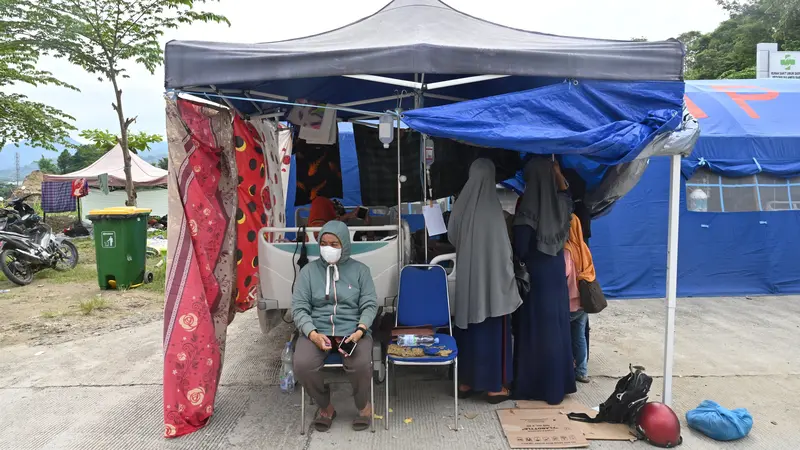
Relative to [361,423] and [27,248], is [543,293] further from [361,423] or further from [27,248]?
[27,248]

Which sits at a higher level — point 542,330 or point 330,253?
point 330,253

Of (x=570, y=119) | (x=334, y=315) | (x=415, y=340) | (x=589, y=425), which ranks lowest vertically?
(x=589, y=425)

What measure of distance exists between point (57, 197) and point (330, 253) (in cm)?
1609

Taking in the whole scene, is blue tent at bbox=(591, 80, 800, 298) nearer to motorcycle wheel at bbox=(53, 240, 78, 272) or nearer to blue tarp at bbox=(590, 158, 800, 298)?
blue tarp at bbox=(590, 158, 800, 298)

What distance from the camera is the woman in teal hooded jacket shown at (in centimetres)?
360

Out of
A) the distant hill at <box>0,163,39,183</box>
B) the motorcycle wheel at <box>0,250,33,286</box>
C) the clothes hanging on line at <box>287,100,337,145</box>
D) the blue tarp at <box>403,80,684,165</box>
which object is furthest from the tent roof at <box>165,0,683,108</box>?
the distant hill at <box>0,163,39,183</box>

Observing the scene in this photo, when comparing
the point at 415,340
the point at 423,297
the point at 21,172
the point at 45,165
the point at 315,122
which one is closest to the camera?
the point at 415,340

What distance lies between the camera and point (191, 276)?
3.70m

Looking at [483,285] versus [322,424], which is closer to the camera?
[322,424]

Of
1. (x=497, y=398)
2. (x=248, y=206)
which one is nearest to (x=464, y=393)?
(x=497, y=398)

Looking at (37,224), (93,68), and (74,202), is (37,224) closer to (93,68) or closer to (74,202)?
(93,68)

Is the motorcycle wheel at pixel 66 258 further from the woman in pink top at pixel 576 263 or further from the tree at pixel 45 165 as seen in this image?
the tree at pixel 45 165

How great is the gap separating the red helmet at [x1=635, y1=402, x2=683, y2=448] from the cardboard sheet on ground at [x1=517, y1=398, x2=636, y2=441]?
0.10m

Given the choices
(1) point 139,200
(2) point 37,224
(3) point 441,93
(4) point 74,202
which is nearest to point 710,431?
(3) point 441,93
